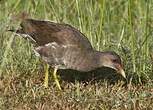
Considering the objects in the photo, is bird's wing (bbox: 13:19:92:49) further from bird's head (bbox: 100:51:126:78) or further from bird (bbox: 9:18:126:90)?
bird's head (bbox: 100:51:126:78)

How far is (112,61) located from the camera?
637 centimetres

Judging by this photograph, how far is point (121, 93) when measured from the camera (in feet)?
19.7

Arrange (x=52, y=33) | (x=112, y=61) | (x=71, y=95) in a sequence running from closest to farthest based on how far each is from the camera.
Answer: (x=71, y=95) < (x=112, y=61) < (x=52, y=33)

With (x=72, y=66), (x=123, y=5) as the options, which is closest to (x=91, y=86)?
(x=72, y=66)

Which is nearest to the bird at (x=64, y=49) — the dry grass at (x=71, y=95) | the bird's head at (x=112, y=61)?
the bird's head at (x=112, y=61)


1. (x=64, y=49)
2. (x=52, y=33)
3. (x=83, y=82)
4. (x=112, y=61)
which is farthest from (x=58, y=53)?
(x=112, y=61)

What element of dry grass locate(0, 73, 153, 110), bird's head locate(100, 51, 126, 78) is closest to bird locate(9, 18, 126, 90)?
bird's head locate(100, 51, 126, 78)

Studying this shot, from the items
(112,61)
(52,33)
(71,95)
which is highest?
(52,33)

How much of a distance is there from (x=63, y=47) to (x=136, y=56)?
36.1 inches

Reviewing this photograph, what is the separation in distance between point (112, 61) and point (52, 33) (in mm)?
749

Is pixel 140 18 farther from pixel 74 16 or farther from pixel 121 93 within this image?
pixel 121 93

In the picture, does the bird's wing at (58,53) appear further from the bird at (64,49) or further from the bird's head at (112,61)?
the bird's head at (112,61)

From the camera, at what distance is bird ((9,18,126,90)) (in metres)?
6.42

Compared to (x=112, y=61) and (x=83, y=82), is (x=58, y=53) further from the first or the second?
(x=112, y=61)
